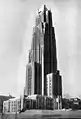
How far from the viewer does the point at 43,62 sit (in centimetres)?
356

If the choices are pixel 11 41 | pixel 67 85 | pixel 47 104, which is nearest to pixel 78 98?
pixel 67 85

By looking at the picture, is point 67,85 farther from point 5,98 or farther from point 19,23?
point 19,23

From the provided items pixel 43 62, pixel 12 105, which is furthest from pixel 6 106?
pixel 43 62

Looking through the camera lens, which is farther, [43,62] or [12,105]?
[43,62]

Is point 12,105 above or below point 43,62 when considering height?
below

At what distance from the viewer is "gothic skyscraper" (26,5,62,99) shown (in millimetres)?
3283

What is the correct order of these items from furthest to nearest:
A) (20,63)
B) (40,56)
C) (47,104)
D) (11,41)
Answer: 1. (40,56)
2. (47,104)
3. (20,63)
4. (11,41)

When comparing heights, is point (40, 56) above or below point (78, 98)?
above

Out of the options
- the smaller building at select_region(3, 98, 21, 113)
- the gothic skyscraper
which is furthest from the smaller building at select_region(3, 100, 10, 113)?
the gothic skyscraper

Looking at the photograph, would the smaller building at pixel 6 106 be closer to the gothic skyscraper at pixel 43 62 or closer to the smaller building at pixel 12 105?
the smaller building at pixel 12 105

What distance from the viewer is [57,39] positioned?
9.71 feet

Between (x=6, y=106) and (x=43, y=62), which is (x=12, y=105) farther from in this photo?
(x=43, y=62)

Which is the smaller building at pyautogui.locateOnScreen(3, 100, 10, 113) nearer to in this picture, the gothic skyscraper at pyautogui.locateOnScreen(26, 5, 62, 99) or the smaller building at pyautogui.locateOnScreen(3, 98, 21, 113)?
the smaller building at pyautogui.locateOnScreen(3, 98, 21, 113)

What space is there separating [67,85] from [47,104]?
0.35 m
